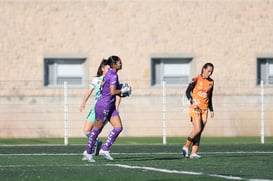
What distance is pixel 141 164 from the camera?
19594mm

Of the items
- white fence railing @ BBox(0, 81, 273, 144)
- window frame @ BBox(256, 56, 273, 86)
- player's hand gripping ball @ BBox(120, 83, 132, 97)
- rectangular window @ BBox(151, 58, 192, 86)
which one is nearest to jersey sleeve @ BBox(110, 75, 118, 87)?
player's hand gripping ball @ BBox(120, 83, 132, 97)

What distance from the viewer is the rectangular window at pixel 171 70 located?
125ft

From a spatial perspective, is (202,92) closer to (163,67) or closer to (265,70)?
(163,67)

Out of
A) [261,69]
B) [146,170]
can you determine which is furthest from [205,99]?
[261,69]

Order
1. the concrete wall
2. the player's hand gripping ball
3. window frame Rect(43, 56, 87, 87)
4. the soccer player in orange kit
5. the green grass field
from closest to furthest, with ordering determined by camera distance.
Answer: the green grass field, the player's hand gripping ball, the soccer player in orange kit, the concrete wall, window frame Rect(43, 56, 87, 87)

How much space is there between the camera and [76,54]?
37.4 meters

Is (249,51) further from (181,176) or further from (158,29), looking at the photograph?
(181,176)

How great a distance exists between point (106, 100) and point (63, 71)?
17.7m

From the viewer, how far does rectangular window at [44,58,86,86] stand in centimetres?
3778

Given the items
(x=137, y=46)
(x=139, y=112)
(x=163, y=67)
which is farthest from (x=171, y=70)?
(x=139, y=112)

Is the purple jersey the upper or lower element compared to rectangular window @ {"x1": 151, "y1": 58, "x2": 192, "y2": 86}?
lower

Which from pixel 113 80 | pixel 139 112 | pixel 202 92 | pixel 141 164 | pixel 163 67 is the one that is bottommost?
pixel 141 164

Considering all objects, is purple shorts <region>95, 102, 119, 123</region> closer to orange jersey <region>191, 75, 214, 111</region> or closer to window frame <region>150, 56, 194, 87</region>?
orange jersey <region>191, 75, 214, 111</region>

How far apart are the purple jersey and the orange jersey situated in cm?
211
